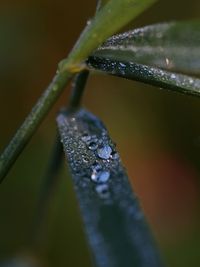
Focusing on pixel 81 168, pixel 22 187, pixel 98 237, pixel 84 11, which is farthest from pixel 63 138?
pixel 84 11

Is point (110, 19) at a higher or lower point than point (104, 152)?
higher

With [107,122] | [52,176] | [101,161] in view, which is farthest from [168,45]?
Result: [107,122]

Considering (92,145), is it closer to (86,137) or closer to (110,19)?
(86,137)

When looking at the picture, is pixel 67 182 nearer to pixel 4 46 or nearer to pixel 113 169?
pixel 4 46

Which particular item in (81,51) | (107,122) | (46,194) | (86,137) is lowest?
(107,122)

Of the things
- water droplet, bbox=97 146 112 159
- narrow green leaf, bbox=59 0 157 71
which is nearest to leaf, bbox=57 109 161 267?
water droplet, bbox=97 146 112 159

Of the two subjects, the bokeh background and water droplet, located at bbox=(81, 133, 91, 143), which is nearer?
water droplet, located at bbox=(81, 133, 91, 143)

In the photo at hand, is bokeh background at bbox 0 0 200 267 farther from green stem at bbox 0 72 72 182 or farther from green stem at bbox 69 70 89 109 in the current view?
green stem at bbox 0 72 72 182
